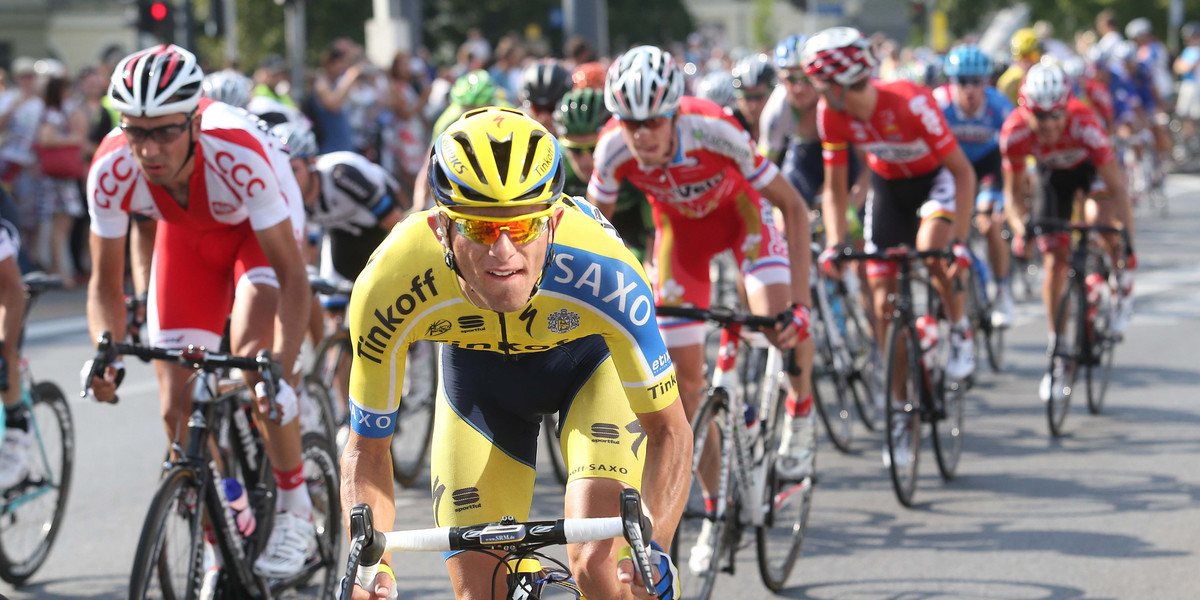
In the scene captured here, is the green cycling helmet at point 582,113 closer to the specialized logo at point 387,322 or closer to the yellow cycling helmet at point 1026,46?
the specialized logo at point 387,322

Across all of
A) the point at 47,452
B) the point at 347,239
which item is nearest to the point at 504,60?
the point at 347,239

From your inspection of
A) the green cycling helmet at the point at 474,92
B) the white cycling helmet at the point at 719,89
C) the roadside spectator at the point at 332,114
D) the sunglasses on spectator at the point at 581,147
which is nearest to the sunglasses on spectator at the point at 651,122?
the sunglasses on spectator at the point at 581,147

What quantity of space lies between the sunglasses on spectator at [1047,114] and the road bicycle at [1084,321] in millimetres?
695

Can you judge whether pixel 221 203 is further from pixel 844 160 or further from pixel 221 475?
pixel 844 160

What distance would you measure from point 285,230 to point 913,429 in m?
3.46

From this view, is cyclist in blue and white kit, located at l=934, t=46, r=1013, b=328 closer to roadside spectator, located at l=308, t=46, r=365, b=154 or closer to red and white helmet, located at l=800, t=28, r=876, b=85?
red and white helmet, located at l=800, t=28, r=876, b=85

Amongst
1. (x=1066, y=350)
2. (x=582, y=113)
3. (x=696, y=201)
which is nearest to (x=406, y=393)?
(x=582, y=113)

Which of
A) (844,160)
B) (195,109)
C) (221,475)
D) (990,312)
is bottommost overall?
(990,312)

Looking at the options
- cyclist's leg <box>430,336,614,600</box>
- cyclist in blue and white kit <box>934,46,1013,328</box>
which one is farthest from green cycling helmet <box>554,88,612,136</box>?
cyclist in blue and white kit <box>934,46,1013,328</box>

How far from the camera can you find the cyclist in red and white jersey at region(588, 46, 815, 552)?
18.1 feet

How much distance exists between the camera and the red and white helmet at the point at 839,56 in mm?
7105

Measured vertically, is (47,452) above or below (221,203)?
below

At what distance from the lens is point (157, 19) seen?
17.0m

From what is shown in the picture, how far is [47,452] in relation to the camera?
6359mm
